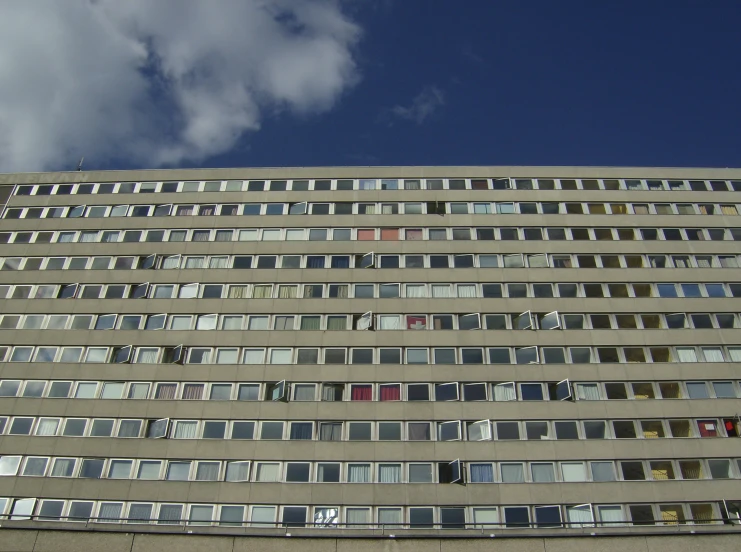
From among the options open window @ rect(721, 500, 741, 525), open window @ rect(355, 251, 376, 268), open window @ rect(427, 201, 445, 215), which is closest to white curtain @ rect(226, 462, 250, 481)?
open window @ rect(355, 251, 376, 268)

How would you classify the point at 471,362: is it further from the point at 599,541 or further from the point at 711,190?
the point at 711,190

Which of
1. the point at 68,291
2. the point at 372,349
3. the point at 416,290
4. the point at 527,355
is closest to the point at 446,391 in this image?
the point at 372,349

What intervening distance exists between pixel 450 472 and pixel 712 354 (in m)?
19.7

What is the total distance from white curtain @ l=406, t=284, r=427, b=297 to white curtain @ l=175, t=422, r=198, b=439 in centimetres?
1645

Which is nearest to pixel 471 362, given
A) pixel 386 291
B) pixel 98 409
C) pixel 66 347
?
pixel 386 291

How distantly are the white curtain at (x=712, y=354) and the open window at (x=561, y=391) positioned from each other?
32.9ft

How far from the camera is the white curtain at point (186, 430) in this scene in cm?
4053

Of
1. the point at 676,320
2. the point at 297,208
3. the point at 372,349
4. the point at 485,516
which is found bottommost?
the point at 485,516

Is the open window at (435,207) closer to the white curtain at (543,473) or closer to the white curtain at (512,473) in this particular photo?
the white curtain at (512,473)

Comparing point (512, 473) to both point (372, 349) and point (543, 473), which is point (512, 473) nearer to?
point (543, 473)

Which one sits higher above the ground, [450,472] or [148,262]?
[148,262]

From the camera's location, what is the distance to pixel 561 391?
41.4 m

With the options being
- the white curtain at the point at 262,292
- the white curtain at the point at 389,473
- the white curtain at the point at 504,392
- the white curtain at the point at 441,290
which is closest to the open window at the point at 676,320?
the white curtain at the point at 504,392

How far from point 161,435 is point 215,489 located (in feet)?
16.4
